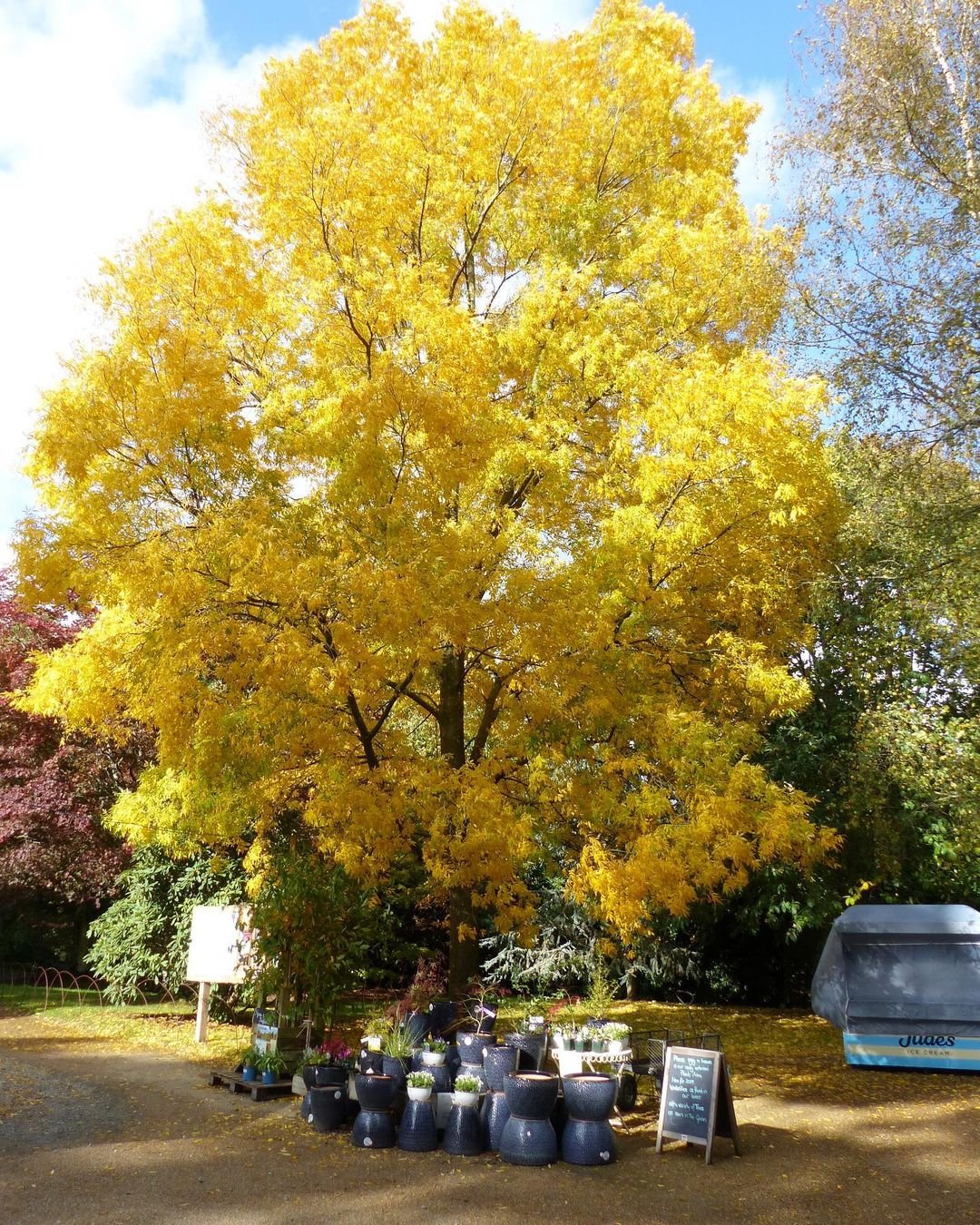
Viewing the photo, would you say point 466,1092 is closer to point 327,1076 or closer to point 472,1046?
point 472,1046

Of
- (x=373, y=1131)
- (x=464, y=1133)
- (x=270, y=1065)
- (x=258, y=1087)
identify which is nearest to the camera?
(x=464, y=1133)

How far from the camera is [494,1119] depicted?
651 cm

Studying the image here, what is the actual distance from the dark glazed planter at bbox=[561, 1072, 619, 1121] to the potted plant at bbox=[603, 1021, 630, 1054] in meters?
1.40

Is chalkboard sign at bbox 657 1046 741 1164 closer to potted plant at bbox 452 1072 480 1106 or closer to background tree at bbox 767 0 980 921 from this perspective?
potted plant at bbox 452 1072 480 1106

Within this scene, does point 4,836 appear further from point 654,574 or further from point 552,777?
point 654,574

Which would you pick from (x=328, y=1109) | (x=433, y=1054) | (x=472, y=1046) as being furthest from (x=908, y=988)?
(x=328, y=1109)

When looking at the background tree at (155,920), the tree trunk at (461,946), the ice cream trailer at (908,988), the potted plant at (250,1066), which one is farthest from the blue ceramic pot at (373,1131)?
the background tree at (155,920)

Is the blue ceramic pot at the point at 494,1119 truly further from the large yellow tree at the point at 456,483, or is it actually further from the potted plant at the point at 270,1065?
the potted plant at the point at 270,1065

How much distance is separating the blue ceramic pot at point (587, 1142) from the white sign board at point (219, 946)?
472 centimetres

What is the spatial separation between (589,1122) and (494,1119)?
67 cm

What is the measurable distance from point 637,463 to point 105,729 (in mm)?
5128

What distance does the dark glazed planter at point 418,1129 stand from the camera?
21.3ft

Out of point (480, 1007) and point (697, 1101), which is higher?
point (480, 1007)

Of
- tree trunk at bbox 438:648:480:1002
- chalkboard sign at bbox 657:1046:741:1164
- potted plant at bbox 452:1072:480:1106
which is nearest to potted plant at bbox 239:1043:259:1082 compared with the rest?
tree trunk at bbox 438:648:480:1002
